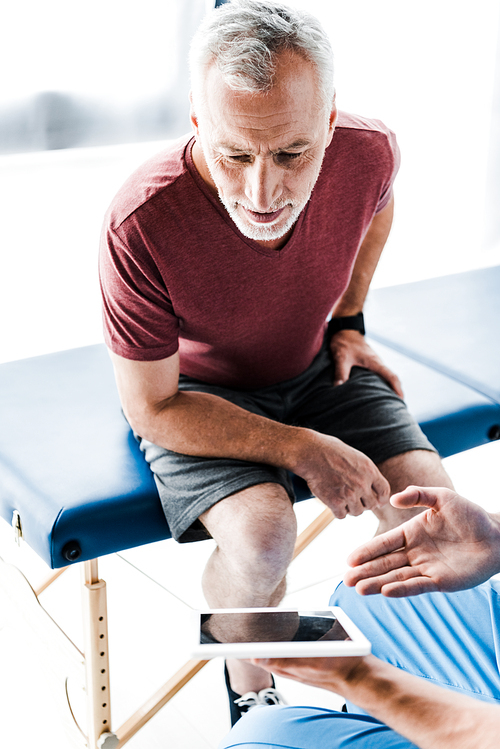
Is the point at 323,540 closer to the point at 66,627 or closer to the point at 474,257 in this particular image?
the point at 66,627

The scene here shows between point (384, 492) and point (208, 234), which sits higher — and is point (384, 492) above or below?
below

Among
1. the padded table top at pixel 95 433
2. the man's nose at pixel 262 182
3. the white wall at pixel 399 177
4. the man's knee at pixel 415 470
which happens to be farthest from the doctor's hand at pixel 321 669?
the white wall at pixel 399 177

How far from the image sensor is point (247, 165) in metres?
1.26

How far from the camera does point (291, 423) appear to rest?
1.59 meters

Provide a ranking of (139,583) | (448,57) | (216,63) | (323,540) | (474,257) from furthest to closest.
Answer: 1. (474,257)
2. (448,57)
3. (323,540)
4. (139,583)
5. (216,63)

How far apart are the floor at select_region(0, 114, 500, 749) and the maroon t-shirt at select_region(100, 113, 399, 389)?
1.86 feet

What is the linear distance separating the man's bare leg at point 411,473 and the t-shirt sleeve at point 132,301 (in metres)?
0.48

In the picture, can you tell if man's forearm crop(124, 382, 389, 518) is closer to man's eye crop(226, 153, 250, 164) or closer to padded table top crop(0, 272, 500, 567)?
padded table top crop(0, 272, 500, 567)

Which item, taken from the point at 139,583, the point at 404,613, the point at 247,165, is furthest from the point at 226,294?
the point at 139,583

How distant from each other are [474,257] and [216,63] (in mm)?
2627

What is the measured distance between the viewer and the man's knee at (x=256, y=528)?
1.25 meters

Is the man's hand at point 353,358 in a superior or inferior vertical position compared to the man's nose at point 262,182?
inferior

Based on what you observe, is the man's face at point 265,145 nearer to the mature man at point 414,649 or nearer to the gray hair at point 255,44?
the gray hair at point 255,44

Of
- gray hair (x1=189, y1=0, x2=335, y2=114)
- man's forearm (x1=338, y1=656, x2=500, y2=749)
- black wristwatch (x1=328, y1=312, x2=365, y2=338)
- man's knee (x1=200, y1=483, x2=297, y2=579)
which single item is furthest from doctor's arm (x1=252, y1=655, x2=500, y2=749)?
black wristwatch (x1=328, y1=312, x2=365, y2=338)
